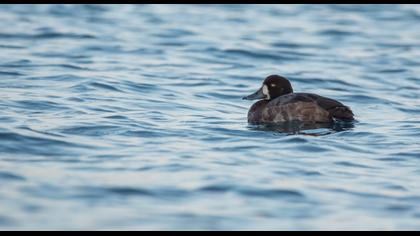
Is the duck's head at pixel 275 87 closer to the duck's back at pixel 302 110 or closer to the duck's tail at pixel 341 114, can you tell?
the duck's back at pixel 302 110

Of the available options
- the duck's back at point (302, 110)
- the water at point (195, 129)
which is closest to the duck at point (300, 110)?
the duck's back at point (302, 110)

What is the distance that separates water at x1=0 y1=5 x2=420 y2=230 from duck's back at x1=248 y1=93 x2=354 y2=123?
228 mm

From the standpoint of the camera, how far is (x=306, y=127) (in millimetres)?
10984

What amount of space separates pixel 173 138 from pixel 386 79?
691cm

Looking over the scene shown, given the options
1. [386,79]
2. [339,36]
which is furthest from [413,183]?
[339,36]

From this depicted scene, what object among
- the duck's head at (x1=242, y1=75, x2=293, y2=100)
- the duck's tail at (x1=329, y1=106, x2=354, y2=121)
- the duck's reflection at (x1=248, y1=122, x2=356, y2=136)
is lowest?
the duck's reflection at (x1=248, y1=122, x2=356, y2=136)

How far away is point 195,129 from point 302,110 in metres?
1.38

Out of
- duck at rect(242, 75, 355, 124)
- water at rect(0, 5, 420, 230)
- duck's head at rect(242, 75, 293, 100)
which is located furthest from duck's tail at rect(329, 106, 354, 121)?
duck's head at rect(242, 75, 293, 100)

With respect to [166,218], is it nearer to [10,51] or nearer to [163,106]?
[163,106]

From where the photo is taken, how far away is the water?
7258 mm

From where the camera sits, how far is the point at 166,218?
6.96m

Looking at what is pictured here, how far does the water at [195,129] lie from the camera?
726 cm

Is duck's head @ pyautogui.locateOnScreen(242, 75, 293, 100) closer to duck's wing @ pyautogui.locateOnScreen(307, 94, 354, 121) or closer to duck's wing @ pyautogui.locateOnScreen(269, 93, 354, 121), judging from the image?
duck's wing @ pyautogui.locateOnScreen(269, 93, 354, 121)

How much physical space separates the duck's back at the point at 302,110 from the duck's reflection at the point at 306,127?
0.07 meters
